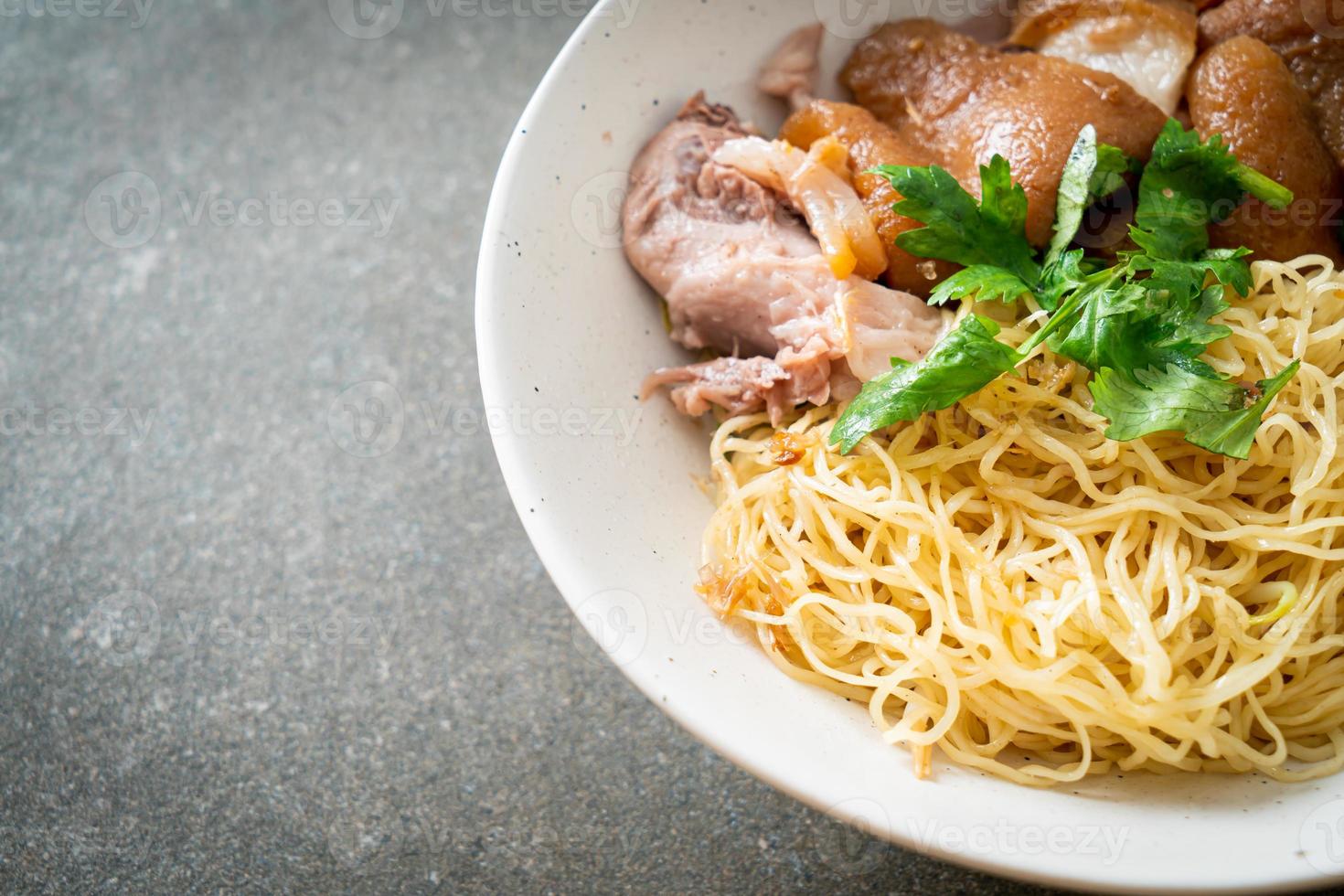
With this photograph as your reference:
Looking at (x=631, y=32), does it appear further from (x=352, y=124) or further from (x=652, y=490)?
(x=352, y=124)

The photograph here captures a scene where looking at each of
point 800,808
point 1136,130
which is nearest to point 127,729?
point 800,808

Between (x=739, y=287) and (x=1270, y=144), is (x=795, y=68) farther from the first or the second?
(x=1270, y=144)

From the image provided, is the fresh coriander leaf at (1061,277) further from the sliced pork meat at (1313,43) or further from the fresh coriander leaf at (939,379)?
the sliced pork meat at (1313,43)

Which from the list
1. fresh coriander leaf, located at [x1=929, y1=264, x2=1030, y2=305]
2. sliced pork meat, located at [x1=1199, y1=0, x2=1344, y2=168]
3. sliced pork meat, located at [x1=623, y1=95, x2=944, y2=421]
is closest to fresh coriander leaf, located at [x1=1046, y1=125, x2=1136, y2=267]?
fresh coriander leaf, located at [x1=929, y1=264, x2=1030, y2=305]

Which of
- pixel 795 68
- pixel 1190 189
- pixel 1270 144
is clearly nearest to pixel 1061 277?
pixel 1190 189

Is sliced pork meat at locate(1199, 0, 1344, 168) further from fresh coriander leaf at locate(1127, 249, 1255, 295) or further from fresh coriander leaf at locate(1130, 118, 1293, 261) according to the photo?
fresh coriander leaf at locate(1127, 249, 1255, 295)
